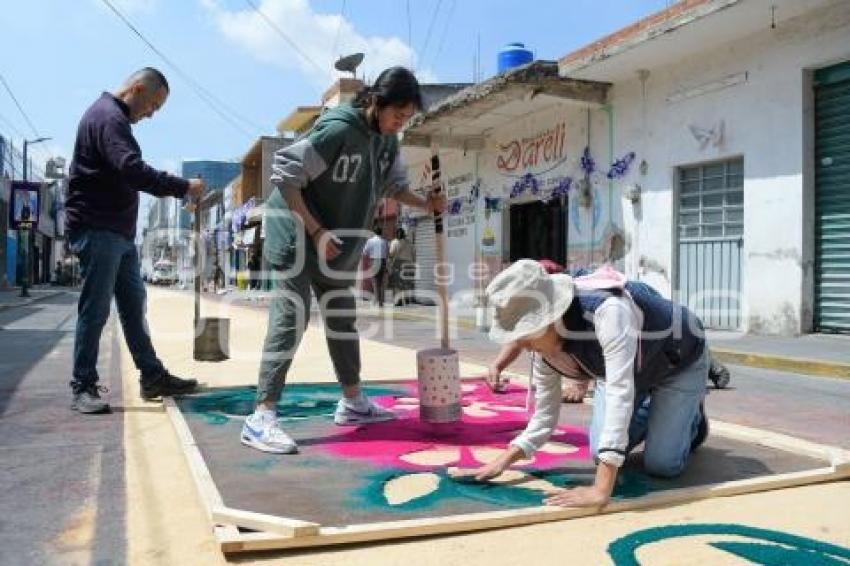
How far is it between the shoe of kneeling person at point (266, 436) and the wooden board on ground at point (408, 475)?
0.05 metres

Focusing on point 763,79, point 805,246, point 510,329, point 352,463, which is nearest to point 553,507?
point 510,329

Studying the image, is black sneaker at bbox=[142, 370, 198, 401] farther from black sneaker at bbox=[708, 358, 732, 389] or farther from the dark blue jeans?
black sneaker at bbox=[708, 358, 732, 389]

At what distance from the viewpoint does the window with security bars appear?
1016 centimetres

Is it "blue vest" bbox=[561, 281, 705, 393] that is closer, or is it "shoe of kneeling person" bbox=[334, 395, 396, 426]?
"blue vest" bbox=[561, 281, 705, 393]

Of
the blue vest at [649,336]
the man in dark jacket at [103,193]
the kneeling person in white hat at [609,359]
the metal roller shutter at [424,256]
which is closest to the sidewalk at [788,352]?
the kneeling person in white hat at [609,359]

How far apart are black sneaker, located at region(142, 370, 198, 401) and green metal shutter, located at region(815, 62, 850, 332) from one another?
7259 millimetres

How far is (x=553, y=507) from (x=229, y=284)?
150 ft

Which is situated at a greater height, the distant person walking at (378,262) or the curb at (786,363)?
the distant person walking at (378,262)

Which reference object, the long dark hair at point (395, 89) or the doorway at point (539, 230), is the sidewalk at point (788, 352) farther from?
the doorway at point (539, 230)

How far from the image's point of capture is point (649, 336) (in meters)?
2.83

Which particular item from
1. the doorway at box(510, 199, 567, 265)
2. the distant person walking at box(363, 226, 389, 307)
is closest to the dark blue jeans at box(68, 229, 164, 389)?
the doorway at box(510, 199, 567, 265)

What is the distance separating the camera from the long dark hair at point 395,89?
3.56 m

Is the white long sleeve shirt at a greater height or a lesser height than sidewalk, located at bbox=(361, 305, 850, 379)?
greater

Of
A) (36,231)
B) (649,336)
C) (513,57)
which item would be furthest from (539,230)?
(36,231)
